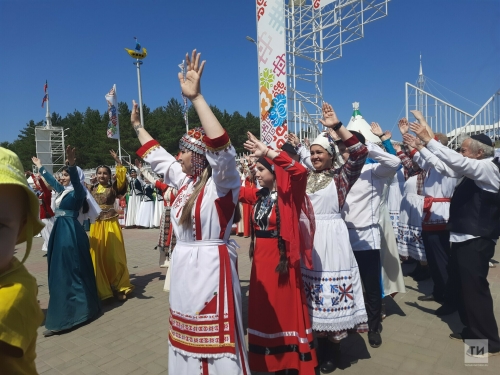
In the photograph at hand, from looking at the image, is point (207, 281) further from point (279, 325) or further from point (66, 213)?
point (66, 213)

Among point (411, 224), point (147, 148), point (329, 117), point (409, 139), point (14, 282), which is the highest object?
point (329, 117)

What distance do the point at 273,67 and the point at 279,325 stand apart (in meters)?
9.55

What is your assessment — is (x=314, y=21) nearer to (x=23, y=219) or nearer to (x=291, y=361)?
(x=291, y=361)

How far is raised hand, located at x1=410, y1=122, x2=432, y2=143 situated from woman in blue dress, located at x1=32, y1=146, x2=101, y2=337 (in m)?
3.87

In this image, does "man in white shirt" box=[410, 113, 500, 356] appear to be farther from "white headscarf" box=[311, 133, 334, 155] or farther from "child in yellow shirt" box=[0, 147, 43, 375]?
"child in yellow shirt" box=[0, 147, 43, 375]

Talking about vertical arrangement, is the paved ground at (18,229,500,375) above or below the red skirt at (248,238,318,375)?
below

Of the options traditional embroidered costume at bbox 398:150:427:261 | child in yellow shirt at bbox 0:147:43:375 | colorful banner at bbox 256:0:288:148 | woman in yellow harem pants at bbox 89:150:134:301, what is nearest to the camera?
child in yellow shirt at bbox 0:147:43:375

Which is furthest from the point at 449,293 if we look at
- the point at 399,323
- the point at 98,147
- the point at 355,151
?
the point at 98,147

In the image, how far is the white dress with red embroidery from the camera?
2042 millimetres

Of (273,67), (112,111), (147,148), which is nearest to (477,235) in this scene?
(147,148)

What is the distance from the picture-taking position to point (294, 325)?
110 inches

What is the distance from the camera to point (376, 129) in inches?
178

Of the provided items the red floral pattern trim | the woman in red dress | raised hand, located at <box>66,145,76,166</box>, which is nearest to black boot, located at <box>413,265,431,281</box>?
the woman in red dress

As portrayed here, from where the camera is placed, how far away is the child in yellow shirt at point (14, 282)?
1017 millimetres
